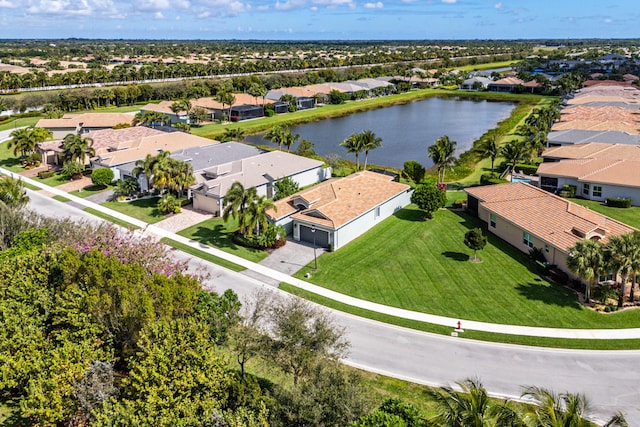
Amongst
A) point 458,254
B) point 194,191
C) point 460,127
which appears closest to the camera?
point 458,254

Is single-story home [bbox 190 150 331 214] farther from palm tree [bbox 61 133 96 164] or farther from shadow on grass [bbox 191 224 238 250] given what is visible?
palm tree [bbox 61 133 96 164]

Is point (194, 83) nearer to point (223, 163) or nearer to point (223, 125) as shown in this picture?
point (223, 125)

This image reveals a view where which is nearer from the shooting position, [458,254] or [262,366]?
[262,366]

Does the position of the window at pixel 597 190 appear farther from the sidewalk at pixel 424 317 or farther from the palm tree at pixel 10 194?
the palm tree at pixel 10 194

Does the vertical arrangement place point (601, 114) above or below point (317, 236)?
above

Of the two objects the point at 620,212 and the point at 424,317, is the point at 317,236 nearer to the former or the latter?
the point at 424,317

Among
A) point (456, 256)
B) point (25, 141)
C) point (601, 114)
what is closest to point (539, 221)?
point (456, 256)

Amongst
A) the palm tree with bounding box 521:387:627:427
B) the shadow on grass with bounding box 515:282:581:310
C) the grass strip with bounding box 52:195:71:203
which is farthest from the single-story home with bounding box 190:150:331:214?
the palm tree with bounding box 521:387:627:427

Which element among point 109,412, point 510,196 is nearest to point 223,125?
point 510,196

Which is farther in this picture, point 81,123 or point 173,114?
point 173,114
